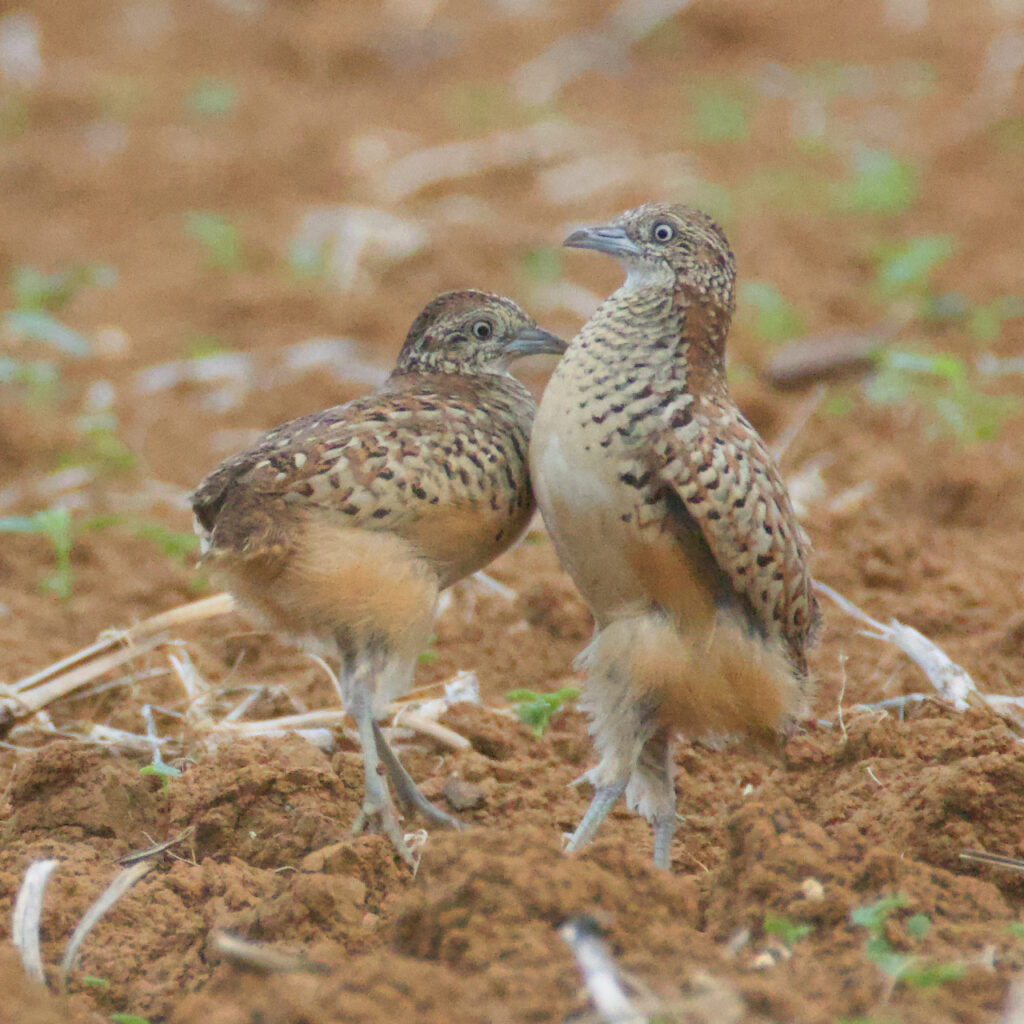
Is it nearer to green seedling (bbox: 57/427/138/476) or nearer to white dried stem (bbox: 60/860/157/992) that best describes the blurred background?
green seedling (bbox: 57/427/138/476)

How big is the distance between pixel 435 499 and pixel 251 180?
759 cm

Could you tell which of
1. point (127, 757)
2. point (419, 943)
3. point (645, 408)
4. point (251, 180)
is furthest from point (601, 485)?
point (251, 180)

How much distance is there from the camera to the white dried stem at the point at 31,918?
3320 millimetres

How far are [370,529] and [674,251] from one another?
3.83ft

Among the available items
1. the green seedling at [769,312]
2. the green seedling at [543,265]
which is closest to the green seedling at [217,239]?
the green seedling at [543,265]

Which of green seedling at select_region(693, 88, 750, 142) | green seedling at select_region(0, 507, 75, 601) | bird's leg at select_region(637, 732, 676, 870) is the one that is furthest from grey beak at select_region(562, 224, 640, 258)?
green seedling at select_region(693, 88, 750, 142)

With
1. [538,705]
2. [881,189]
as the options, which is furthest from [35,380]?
[881,189]

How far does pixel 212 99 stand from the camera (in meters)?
12.6

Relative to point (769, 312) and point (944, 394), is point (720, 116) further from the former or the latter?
point (944, 394)

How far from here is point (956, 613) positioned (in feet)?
17.6

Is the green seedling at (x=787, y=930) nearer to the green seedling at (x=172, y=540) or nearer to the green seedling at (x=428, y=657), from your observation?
the green seedling at (x=428, y=657)

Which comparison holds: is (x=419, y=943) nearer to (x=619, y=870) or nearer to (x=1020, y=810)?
(x=619, y=870)

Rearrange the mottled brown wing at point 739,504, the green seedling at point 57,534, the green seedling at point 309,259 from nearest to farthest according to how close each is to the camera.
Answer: the mottled brown wing at point 739,504
the green seedling at point 57,534
the green seedling at point 309,259

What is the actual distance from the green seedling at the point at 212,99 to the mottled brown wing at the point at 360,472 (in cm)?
877
